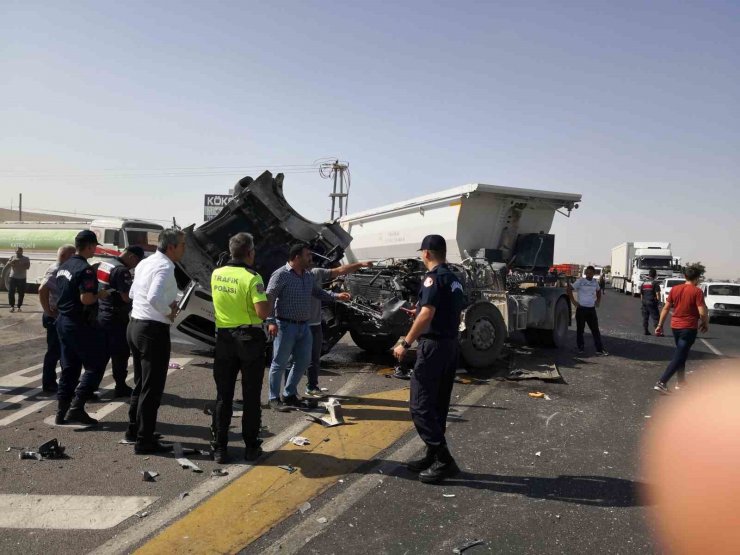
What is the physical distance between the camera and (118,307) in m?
5.65

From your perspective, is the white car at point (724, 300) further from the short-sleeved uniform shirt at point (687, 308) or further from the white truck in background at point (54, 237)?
the white truck in background at point (54, 237)

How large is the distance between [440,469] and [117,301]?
3.81 m

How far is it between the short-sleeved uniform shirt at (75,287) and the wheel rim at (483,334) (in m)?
5.06

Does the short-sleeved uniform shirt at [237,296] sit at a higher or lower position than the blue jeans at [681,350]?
higher

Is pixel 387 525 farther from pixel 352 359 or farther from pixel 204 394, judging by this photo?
pixel 352 359

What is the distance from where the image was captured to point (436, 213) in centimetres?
1027

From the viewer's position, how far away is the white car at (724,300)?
57.4ft

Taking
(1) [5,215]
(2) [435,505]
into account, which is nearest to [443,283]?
(2) [435,505]

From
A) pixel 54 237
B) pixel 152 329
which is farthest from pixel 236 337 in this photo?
pixel 54 237

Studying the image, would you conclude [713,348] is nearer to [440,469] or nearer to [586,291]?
[586,291]

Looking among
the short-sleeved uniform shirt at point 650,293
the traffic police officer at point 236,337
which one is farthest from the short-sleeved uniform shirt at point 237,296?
the short-sleeved uniform shirt at point 650,293

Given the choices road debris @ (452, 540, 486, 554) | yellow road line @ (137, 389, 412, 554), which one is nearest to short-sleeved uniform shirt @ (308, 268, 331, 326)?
yellow road line @ (137, 389, 412, 554)

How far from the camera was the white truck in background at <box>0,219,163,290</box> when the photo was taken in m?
18.2

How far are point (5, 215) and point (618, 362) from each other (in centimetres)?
8545
